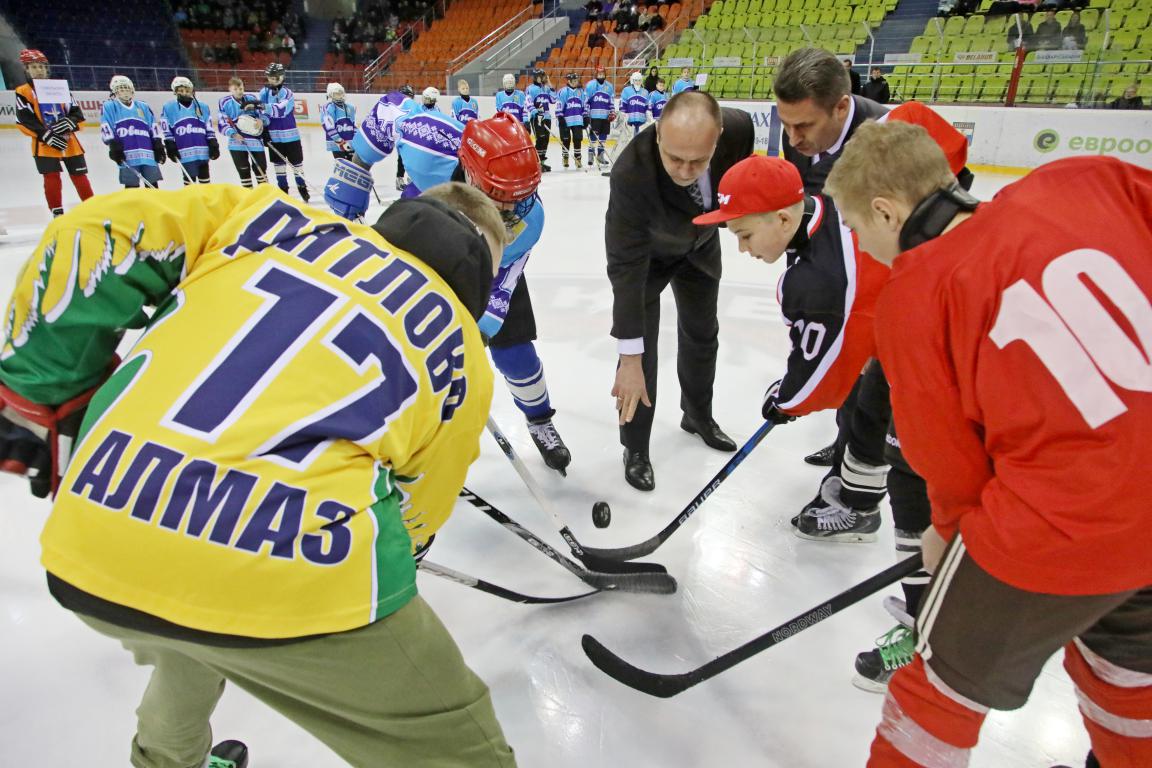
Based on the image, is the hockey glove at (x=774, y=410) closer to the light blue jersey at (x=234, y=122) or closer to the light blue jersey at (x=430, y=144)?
the light blue jersey at (x=430, y=144)

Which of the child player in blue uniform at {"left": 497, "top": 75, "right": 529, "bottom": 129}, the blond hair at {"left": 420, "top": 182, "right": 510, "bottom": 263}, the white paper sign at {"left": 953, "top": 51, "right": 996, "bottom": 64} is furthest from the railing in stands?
the blond hair at {"left": 420, "top": 182, "right": 510, "bottom": 263}

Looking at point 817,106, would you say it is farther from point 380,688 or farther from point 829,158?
point 380,688

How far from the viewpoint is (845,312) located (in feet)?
5.69

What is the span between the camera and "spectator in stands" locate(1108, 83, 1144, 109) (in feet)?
25.6

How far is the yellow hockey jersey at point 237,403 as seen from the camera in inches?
28.9

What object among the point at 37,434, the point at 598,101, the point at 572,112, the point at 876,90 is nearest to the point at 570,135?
the point at 572,112

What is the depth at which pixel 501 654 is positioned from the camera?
1.75 meters

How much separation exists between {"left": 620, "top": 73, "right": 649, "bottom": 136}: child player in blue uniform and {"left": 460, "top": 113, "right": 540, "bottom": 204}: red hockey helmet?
29.9ft

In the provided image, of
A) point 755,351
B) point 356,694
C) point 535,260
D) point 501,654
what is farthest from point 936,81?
point 356,694

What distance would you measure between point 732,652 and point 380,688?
2.95 feet

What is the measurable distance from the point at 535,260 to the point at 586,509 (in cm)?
320

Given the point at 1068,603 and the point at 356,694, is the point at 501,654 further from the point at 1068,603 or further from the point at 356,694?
the point at 1068,603

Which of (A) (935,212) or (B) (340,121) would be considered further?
(B) (340,121)

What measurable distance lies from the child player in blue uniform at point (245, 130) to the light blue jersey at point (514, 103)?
3.71m
